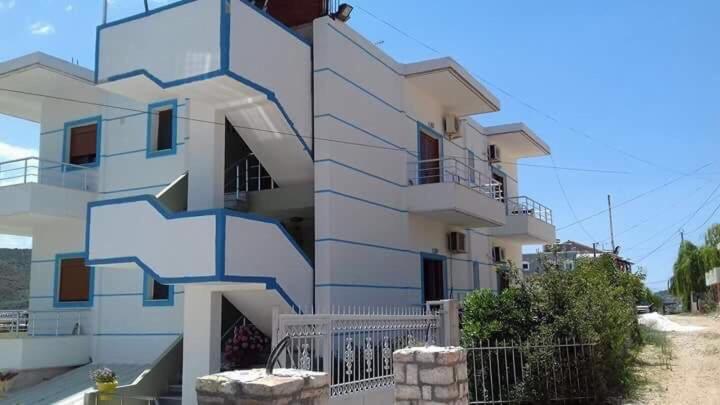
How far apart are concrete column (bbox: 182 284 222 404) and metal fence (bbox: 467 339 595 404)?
425cm

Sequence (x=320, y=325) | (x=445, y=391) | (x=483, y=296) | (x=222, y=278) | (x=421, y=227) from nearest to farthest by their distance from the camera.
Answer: (x=445, y=391) → (x=320, y=325) → (x=222, y=278) → (x=483, y=296) → (x=421, y=227)

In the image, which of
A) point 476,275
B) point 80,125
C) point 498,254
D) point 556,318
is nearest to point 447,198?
point 556,318

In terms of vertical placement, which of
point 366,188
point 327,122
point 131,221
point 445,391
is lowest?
point 445,391

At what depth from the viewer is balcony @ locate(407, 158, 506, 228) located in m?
15.2

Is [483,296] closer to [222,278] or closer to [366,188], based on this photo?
[366,188]

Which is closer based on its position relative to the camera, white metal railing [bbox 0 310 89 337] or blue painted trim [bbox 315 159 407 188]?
blue painted trim [bbox 315 159 407 188]

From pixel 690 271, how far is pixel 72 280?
41.5 m

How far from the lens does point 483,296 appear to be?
11.8 meters

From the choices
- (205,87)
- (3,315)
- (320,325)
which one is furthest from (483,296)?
(3,315)

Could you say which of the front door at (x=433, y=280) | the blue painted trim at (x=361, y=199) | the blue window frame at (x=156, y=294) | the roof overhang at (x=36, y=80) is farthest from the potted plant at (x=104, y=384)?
the front door at (x=433, y=280)

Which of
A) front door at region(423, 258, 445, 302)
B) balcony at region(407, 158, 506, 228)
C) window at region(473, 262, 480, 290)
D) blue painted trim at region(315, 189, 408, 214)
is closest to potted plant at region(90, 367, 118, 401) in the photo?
blue painted trim at region(315, 189, 408, 214)

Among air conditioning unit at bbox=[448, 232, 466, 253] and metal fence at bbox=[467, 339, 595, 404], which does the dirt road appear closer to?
metal fence at bbox=[467, 339, 595, 404]

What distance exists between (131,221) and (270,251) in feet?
7.62

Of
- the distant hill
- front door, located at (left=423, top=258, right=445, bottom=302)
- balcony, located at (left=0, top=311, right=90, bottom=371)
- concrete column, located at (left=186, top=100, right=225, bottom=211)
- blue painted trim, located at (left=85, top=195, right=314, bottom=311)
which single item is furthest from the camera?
the distant hill
